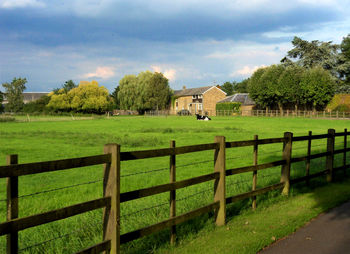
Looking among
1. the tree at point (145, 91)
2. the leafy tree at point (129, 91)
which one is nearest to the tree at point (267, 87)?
the tree at point (145, 91)

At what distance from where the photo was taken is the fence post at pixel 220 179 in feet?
19.2

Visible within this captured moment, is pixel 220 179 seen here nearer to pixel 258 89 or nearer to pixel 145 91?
pixel 258 89

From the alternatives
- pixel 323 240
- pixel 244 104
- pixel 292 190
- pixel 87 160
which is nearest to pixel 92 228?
pixel 87 160

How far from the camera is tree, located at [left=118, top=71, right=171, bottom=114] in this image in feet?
342

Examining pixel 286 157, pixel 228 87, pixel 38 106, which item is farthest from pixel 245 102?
pixel 286 157

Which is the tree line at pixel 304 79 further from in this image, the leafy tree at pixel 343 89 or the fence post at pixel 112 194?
the fence post at pixel 112 194

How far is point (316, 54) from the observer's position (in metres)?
83.8

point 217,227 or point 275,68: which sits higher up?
point 275,68

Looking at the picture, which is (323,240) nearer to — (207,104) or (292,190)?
(292,190)

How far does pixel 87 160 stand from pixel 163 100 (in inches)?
4014

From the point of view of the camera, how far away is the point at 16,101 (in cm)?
12188

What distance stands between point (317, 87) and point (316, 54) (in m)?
16.2

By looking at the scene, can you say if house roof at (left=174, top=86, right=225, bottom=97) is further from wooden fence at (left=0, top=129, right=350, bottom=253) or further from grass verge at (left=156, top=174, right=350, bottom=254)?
wooden fence at (left=0, top=129, right=350, bottom=253)

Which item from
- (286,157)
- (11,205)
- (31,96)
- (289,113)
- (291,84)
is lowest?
(286,157)
